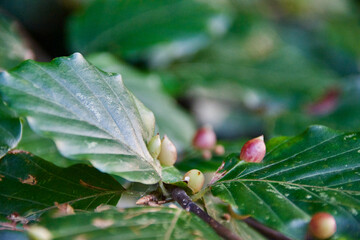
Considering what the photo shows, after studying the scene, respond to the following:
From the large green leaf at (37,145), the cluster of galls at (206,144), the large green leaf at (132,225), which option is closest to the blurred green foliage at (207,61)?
the large green leaf at (37,145)

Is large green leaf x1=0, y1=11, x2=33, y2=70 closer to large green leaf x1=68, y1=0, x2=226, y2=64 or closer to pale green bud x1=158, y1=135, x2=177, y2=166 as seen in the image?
large green leaf x1=68, y1=0, x2=226, y2=64

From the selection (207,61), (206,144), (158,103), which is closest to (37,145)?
(206,144)

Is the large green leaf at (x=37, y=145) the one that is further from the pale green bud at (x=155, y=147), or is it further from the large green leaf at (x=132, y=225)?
the large green leaf at (x=132, y=225)

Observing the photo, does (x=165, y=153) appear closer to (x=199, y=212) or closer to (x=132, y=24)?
Answer: (x=199, y=212)

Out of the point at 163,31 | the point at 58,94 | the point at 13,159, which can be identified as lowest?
the point at 13,159

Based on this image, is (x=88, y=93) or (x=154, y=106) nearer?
(x=88, y=93)

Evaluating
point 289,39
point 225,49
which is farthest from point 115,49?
point 289,39

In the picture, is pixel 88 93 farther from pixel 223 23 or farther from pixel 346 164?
pixel 223 23
